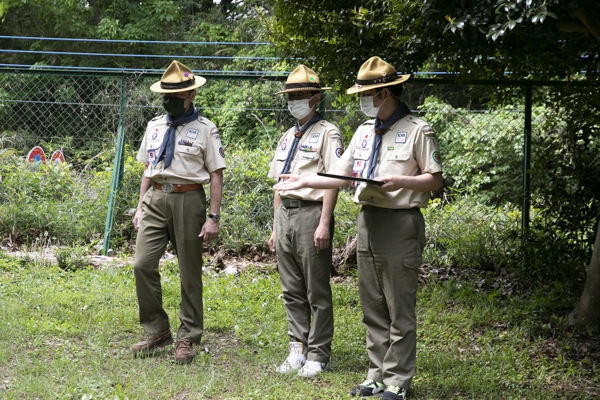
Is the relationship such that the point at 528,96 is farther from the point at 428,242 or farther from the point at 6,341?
the point at 6,341

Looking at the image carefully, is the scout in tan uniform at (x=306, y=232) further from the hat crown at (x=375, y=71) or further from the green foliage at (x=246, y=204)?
the green foliage at (x=246, y=204)

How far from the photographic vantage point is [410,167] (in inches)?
175

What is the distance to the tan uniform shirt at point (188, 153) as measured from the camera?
523 centimetres

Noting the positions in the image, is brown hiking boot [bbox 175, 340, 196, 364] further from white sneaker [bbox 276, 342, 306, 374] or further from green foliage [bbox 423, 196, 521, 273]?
green foliage [bbox 423, 196, 521, 273]

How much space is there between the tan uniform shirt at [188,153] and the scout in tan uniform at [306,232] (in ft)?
1.63

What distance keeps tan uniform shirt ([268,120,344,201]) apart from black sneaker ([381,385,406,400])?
1367 mm

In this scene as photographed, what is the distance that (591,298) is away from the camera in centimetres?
590

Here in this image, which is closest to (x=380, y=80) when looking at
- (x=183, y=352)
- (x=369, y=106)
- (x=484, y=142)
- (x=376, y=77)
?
(x=376, y=77)

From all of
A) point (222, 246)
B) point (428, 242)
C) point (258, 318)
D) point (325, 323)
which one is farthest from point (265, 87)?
point (325, 323)

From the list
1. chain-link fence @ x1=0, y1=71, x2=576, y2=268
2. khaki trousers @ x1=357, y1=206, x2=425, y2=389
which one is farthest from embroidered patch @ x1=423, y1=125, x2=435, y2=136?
chain-link fence @ x1=0, y1=71, x2=576, y2=268

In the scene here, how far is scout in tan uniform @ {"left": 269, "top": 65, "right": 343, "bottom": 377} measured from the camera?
5.03m

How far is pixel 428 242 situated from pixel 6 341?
4728 millimetres

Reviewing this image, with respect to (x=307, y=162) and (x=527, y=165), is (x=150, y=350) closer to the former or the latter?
(x=307, y=162)

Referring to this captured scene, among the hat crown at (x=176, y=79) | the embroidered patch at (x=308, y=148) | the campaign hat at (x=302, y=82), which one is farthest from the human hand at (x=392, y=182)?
the hat crown at (x=176, y=79)
